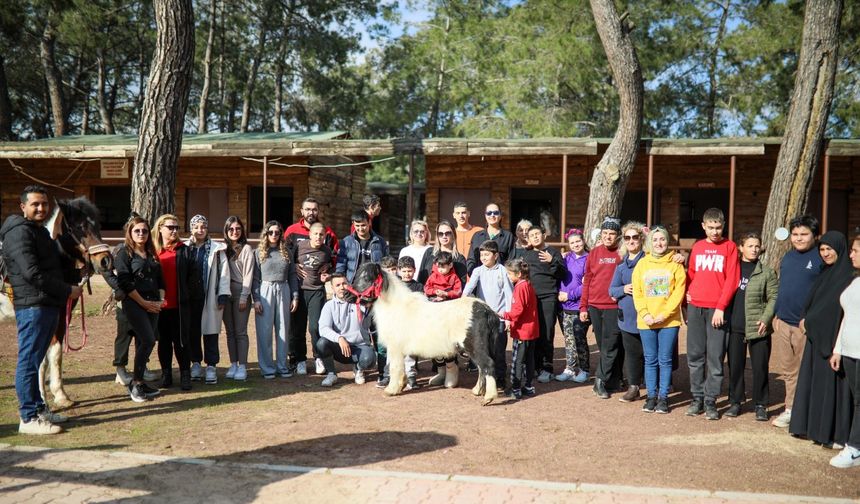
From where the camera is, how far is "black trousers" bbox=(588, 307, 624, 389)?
22.8 feet

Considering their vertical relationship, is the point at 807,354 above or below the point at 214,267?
below

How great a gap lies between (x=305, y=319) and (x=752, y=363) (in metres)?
4.70

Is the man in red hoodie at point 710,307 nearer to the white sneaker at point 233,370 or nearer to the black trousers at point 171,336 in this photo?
the white sneaker at point 233,370

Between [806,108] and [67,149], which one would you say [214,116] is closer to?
[67,149]

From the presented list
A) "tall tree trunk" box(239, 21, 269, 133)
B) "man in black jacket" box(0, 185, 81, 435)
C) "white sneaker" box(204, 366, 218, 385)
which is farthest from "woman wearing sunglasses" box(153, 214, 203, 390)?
"tall tree trunk" box(239, 21, 269, 133)

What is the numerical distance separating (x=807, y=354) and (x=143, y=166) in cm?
851

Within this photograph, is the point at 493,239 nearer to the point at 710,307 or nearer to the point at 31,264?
the point at 710,307

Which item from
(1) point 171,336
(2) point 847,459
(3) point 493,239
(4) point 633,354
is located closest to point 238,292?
(1) point 171,336

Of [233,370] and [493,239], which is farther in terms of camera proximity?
[493,239]

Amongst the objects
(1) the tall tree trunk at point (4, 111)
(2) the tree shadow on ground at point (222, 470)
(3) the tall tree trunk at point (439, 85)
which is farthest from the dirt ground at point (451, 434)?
(3) the tall tree trunk at point (439, 85)

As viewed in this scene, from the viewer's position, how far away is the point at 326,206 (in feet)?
66.1

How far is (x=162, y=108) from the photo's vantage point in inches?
379

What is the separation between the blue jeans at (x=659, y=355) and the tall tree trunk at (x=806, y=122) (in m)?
7.41

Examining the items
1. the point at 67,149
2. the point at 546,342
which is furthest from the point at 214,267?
the point at 67,149
